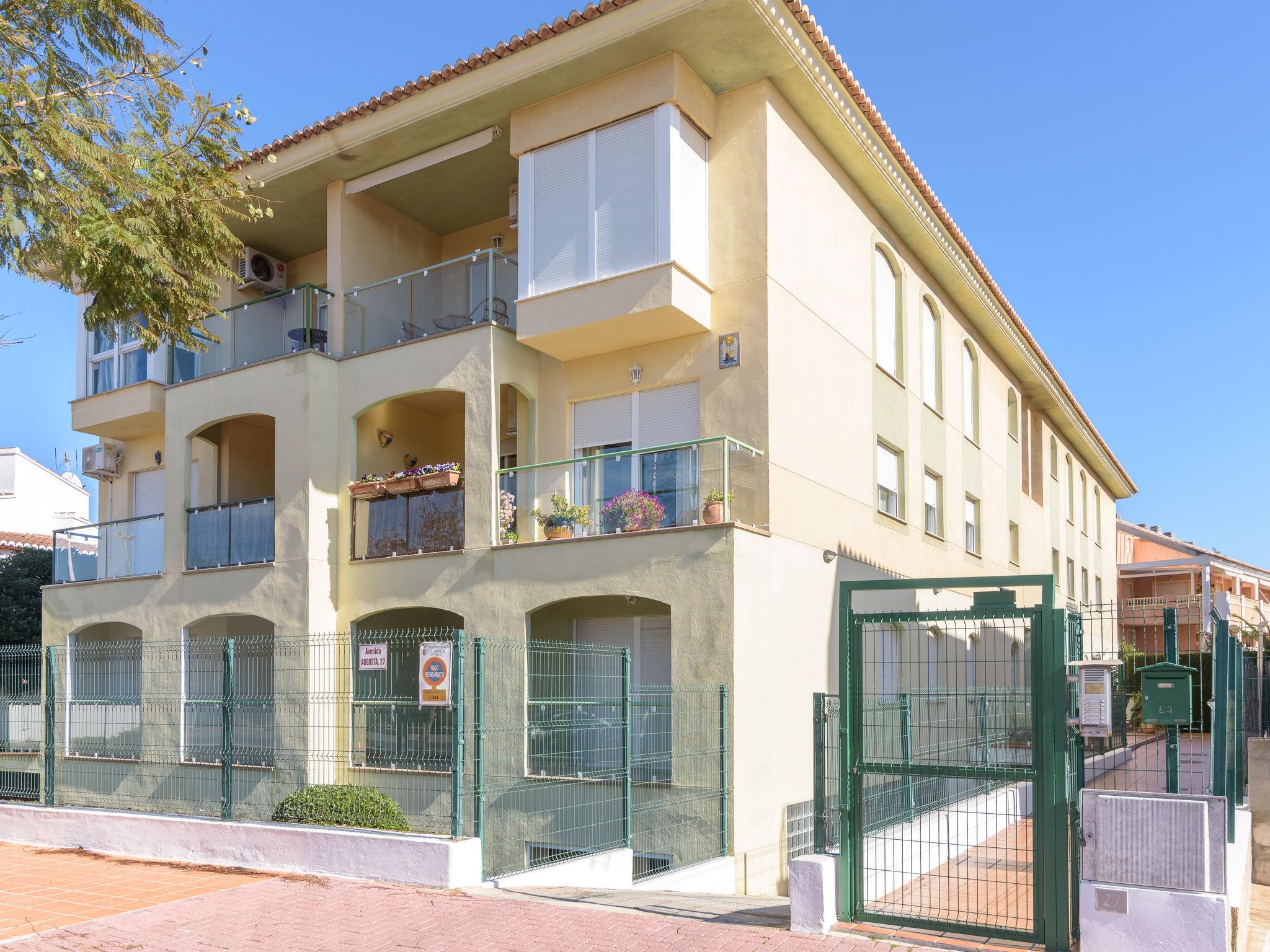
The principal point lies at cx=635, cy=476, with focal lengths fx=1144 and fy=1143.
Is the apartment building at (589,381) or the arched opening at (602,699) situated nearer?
the arched opening at (602,699)

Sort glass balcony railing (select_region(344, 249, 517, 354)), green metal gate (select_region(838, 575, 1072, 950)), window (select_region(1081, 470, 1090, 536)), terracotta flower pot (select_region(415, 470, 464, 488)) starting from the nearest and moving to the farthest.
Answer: green metal gate (select_region(838, 575, 1072, 950))
terracotta flower pot (select_region(415, 470, 464, 488))
glass balcony railing (select_region(344, 249, 517, 354))
window (select_region(1081, 470, 1090, 536))

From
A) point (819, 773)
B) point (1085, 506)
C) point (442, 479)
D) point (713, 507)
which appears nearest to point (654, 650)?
point (713, 507)

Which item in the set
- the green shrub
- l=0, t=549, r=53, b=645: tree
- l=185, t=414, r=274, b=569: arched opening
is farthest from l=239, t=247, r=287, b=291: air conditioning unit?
the green shrub

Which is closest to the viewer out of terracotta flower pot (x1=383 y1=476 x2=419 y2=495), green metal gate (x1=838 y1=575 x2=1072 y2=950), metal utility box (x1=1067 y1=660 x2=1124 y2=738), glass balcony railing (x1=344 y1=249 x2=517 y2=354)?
metal utility box (x1=1067 y1=660 x2=1124 y2=738)

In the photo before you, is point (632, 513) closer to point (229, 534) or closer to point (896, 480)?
point (896, 480)

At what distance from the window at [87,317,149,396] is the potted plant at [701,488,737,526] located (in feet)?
36.7

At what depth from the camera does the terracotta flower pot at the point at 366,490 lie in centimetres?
1636

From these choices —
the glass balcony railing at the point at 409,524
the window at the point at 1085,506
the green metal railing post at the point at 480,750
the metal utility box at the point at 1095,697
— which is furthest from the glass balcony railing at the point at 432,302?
the window at the point at 1085,506

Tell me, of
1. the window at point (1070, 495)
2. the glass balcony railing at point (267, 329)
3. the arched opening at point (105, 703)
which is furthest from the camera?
the window at point (1070, 495)

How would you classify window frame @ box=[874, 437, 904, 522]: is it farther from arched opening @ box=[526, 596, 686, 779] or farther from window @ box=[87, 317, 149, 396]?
window @ box=[87, 317, 149, 396]

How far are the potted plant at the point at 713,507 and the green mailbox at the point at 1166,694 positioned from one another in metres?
6.50

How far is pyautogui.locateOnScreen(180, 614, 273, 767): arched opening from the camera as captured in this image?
12.2 meters

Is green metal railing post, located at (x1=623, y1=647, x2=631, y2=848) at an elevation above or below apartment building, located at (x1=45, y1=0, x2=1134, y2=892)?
below

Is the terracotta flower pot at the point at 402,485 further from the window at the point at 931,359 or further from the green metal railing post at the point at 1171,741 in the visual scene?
the green metal railing post at the point at 1171,741
